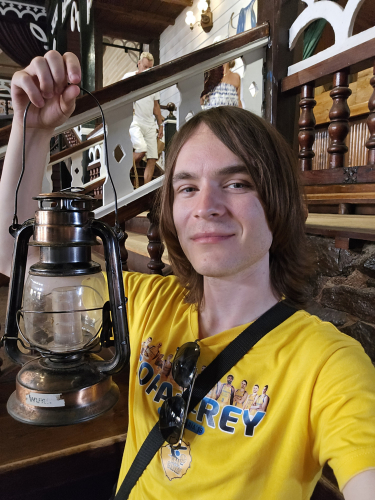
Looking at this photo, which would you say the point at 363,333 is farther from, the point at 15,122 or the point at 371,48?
the point at 15,122

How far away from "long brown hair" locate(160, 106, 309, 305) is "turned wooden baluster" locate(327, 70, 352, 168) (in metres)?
0.79

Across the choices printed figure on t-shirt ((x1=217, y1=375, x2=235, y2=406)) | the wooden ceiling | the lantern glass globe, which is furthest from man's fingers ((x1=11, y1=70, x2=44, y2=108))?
the wooden ceiling

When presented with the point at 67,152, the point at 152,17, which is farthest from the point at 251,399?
the point at 152,17

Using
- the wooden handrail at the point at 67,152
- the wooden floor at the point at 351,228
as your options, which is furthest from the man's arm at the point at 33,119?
the wooden handrail at the point at 67,152

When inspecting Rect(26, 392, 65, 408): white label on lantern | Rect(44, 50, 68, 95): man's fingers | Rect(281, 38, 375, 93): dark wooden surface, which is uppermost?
Rect(281, 38, 375, 93): dark wooden surface

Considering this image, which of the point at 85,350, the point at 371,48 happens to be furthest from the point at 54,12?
the point at 85,350

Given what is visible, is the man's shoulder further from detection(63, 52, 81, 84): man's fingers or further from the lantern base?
detection(63, 52, 81, 84): man's fingers

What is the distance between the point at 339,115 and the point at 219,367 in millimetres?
1418

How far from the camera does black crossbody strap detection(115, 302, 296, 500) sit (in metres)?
0.86

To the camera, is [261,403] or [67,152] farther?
[67,152]

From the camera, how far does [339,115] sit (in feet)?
5.55

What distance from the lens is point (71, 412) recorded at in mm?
572

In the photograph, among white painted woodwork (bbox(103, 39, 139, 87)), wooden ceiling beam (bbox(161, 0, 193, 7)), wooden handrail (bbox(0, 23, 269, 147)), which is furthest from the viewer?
white painted woodwork (bbox(103, 39, 139, 87))

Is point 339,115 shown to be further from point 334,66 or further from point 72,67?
point 72,67
